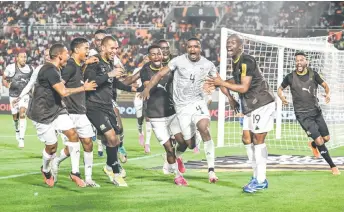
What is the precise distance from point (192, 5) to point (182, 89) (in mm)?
30985

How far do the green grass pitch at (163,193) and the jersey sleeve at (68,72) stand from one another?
1.71 metres

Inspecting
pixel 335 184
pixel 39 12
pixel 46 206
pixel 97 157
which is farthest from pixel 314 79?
pixel 39 12

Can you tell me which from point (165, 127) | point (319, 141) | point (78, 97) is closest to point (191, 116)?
point (165, 127)

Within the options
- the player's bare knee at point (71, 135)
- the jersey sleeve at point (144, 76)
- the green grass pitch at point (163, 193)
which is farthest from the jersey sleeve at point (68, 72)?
the jersey sleeve at point (144, 76)

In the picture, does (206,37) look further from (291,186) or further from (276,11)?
(291,186)

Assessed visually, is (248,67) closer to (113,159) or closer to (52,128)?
(113,159)

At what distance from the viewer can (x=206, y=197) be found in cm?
988

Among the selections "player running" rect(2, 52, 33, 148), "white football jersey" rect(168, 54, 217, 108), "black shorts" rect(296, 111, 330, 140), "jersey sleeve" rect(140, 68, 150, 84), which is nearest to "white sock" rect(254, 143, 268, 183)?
"white football jersey" rect(168, 54, 217, 108)

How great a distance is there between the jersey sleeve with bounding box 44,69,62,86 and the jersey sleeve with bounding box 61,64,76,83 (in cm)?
60

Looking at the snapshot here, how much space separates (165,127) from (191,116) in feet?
2.66

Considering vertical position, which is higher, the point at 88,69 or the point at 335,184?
the point at 88,69

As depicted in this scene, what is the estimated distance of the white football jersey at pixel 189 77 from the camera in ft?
37.5

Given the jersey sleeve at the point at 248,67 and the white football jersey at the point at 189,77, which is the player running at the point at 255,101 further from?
the white football jersey at the point at 189,77

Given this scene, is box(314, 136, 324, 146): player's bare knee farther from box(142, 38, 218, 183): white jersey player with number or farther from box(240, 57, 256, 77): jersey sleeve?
box(240, 57, 256, 77): jersey sleeve
